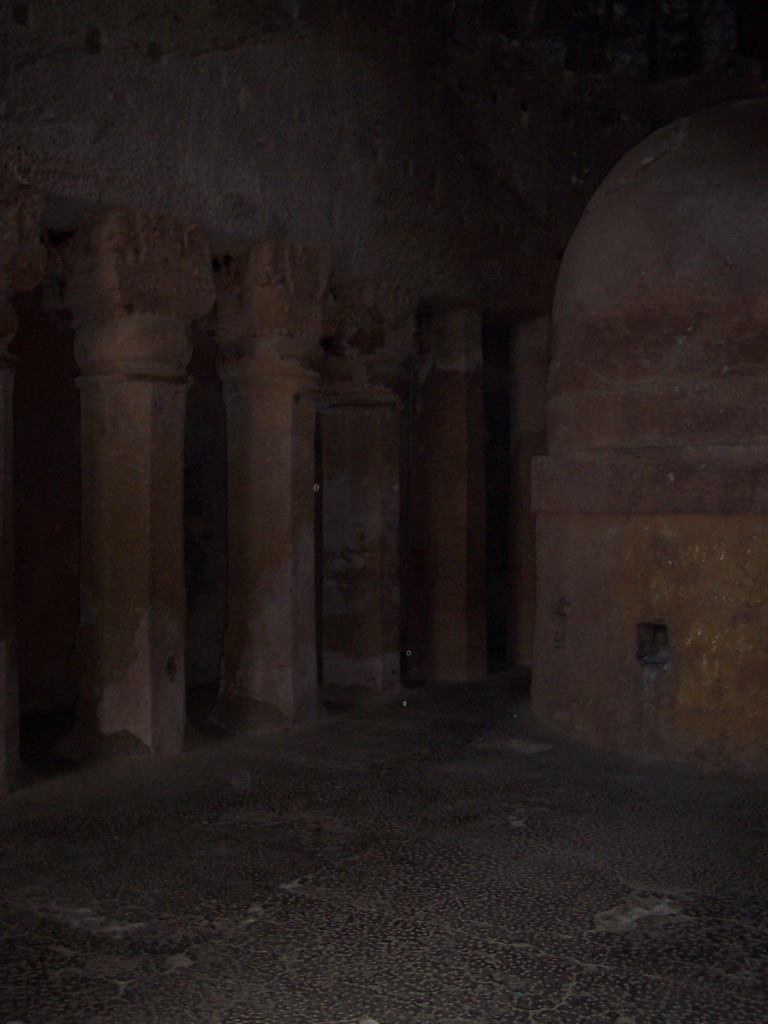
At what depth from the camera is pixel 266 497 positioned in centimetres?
538

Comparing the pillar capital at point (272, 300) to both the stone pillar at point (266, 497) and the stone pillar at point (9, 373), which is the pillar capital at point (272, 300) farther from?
the stone pillar at point (9, 373)

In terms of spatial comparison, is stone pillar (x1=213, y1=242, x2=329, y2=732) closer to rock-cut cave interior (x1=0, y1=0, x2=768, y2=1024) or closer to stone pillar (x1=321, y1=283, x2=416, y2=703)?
rock-cut cave interior (x1=0, y1=0, x2=768, y2=1024)

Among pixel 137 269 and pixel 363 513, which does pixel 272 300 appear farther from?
pixel 363 513

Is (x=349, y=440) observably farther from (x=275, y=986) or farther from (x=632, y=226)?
(x=275, y=986)

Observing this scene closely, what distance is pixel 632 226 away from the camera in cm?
464

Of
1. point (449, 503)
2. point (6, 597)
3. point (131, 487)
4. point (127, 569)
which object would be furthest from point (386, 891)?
point (449, 503)

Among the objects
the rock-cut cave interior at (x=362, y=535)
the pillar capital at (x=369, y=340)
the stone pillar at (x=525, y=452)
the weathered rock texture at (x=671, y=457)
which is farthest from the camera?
the stone pillar at (x=525, y=452)

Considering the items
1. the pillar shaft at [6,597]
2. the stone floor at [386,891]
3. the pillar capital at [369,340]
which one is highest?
the pillar capital at [369,340]

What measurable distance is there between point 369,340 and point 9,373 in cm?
231

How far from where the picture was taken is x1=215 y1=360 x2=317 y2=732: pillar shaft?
535 cm

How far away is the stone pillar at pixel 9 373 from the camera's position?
4.11 metres

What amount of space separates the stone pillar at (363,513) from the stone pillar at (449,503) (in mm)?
586

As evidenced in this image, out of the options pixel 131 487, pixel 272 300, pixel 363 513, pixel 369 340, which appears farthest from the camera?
pixel 363 513

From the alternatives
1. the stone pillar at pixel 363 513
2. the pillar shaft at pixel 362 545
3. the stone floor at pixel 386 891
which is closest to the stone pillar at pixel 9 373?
the stone floor at pixel 386 891
